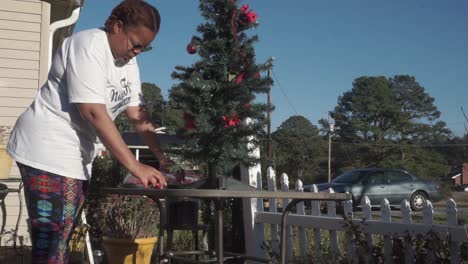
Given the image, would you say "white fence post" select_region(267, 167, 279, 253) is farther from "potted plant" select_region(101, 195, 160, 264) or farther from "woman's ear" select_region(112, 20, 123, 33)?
"woman's ear" select_region(112, 20, 123, 33)

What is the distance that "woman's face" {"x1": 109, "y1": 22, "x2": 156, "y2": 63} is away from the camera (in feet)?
6.39

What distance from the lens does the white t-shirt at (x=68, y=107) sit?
1.84 m

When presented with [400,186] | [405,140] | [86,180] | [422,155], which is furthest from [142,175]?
[405,140]

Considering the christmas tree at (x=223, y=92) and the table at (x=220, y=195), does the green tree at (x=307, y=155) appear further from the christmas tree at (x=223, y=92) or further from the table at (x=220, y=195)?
the table at (x=220, y=195)

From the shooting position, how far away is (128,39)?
197 cm

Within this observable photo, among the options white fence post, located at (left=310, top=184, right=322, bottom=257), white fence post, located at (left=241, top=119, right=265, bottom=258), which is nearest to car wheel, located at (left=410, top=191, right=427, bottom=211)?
white fence post, located at (left=241, top=119, right=265, bottom=258)

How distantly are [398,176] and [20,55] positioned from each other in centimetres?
1218

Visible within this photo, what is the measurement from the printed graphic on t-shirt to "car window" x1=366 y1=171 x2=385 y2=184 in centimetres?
1324

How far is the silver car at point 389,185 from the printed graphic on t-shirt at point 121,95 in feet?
40.6

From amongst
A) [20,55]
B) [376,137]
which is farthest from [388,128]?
[20,55]

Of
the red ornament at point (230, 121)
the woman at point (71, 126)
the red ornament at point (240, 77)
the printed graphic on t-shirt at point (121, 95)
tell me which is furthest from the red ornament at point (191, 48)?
the woman at point (71, 126)

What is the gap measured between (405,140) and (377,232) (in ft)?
181

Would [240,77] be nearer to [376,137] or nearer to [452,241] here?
[452,241]

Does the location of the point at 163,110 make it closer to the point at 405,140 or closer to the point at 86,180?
the point at 86,180
